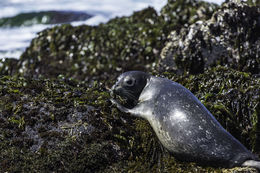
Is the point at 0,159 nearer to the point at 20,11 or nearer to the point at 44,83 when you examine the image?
the point at 44,83

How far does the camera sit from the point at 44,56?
1094 cm

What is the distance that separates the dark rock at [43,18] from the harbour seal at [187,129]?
539 inches

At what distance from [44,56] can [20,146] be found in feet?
23.3

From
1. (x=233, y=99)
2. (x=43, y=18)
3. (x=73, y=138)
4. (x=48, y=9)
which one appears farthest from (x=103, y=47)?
(x=48, y=9)

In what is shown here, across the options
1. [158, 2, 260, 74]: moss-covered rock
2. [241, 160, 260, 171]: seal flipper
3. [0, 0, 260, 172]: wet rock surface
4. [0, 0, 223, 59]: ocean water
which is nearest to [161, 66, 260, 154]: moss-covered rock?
[0, 0, 260, 172]: wet rock surface

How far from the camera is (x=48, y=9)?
18.9 m

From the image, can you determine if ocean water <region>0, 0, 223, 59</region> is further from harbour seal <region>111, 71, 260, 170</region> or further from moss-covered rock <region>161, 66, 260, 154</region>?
harbour seal <region>111, 71, 260, 170</region>

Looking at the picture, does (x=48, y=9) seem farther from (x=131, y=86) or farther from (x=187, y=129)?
(x=187, y=129)

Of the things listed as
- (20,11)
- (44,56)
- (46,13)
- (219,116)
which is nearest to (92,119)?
(219,116)

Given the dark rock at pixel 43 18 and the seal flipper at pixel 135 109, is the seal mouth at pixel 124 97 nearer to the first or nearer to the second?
the seal flipper at pixel 135 109

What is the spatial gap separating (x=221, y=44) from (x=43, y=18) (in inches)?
493

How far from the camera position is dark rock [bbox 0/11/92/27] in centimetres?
1769

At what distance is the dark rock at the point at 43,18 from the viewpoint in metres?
17.7

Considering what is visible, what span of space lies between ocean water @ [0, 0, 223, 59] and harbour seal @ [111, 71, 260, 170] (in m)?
11.5
